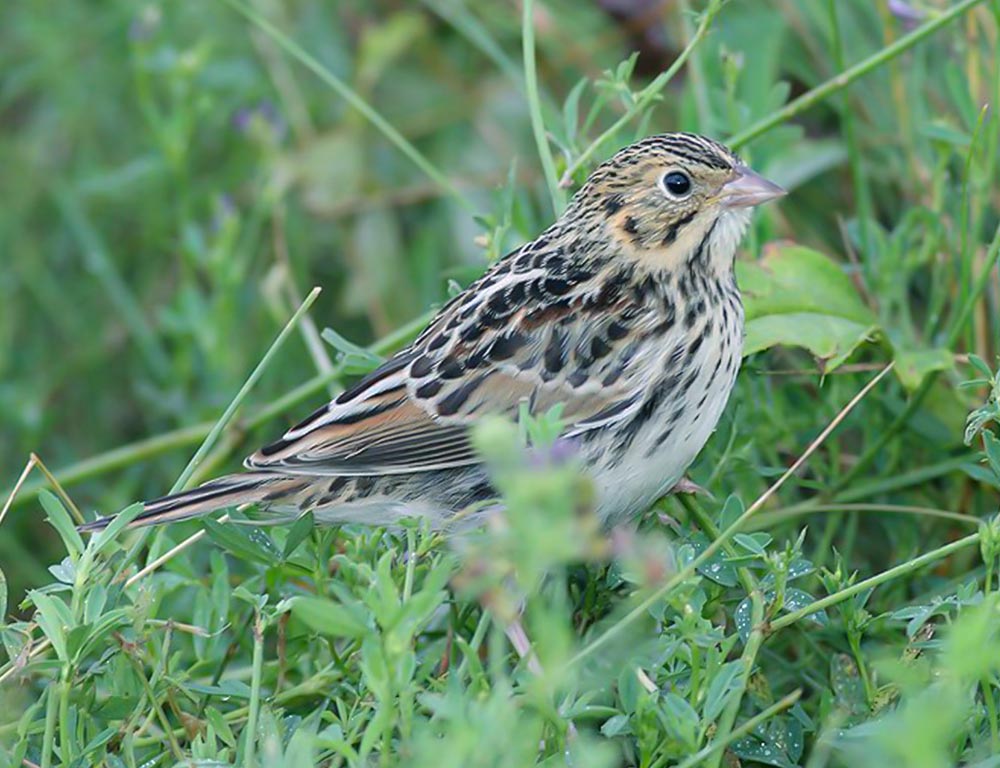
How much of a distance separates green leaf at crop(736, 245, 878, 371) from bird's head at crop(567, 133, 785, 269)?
0.64 feet

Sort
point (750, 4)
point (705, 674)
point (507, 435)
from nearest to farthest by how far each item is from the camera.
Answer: point (507, 435) < point (705, 674) < point (750, 4)

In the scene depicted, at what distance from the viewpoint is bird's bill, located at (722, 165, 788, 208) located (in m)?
2.99

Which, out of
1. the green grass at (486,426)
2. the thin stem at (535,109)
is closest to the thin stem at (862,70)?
the green grass at (486,426)

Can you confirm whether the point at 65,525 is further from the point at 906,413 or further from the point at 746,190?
the point at 906,413

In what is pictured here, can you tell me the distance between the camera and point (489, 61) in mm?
5027

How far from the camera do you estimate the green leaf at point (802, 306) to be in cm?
314

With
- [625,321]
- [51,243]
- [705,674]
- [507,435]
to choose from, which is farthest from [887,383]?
[51,243]

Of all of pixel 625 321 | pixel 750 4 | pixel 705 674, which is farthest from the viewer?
pixel 750 4

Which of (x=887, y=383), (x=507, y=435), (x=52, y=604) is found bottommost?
(x=887, y=383)

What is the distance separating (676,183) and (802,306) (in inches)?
15.8

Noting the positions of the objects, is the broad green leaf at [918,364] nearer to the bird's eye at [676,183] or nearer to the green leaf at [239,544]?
the bird's eye at [676,183]

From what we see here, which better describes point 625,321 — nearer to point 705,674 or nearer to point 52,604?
point 705,674

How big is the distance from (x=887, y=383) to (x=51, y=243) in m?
2.64

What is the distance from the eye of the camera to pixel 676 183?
3.04 metres
